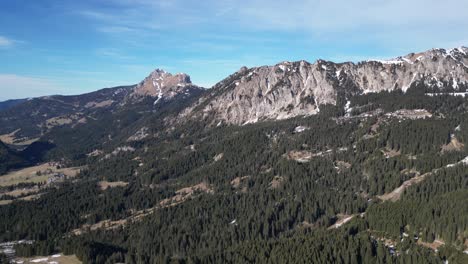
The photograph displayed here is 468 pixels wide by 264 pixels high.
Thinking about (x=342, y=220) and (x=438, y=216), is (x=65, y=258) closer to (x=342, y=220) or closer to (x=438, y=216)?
(x=342, y=220)

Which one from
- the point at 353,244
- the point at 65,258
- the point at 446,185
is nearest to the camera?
the point at 353,244

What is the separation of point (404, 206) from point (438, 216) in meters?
18.2

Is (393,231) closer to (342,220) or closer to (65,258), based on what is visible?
(342,220)

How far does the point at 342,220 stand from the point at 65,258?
411ft

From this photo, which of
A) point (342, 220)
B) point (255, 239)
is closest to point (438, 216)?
point (342, 220)

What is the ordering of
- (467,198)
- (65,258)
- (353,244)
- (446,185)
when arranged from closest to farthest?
(353,244), (467,198), (65,258), (446,185)

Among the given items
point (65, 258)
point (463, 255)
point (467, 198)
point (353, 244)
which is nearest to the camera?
point (463, 255)

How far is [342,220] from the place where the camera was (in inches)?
7835

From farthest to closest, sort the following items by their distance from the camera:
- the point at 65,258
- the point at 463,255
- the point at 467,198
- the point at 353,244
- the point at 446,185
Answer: the point at 446,185
the point at 65,258
the point at 467,198
the point at 353,244
the point at 463,255

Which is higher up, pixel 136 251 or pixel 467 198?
pixel 467 198

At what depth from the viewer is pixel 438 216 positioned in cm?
16012

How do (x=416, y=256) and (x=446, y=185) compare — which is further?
(x=446, y=185)

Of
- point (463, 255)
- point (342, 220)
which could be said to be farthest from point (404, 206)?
point (463, 255)

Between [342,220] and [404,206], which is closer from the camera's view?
[404,206]
